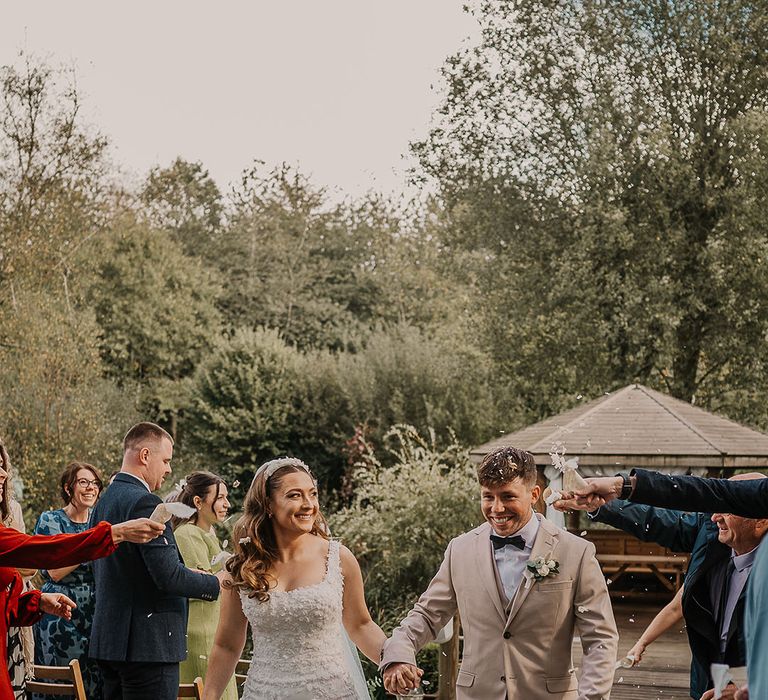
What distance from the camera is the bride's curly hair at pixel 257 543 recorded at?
13.9ft

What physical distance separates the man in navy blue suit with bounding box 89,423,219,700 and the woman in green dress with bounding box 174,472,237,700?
69 cm

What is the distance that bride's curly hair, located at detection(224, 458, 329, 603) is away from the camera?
4246mm

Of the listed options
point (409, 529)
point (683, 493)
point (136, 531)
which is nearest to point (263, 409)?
point (409, 529)

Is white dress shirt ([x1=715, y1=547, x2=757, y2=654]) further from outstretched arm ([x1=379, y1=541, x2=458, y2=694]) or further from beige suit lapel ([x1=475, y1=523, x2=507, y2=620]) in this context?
outstretched arm ([x1=379, y1=541, x2=458, y2=694])

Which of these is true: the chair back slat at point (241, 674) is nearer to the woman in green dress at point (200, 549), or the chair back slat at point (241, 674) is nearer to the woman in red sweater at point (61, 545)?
the woman in green dress at point (200, 549)

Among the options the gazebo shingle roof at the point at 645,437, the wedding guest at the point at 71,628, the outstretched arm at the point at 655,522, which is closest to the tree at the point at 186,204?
the gazebo shingle roof at the point at 645,437

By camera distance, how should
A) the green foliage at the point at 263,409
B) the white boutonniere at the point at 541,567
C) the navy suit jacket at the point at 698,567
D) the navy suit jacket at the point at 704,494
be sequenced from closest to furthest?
the navy suit jacket at the point at 704,494
the white boutonniere at the point at 541,567
the navy suit jacket at the point at 698,567
the green foliage at the point at 263,409

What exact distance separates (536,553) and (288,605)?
3.18 ft

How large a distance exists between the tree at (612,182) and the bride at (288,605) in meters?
12.8

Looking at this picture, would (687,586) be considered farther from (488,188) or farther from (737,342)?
(488,188)

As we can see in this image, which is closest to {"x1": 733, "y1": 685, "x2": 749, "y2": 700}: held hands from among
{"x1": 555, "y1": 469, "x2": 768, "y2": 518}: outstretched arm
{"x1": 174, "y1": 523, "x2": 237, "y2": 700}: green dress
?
{"x1": 555, "y1": 469, "x2": 768, "y2": 518}: outstretched arm

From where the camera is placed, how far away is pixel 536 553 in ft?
13.1

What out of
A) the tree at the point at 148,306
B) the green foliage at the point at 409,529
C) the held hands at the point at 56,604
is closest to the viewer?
the held hands at the point at 56,604

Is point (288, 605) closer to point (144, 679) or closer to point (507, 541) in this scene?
point (507, 541)
